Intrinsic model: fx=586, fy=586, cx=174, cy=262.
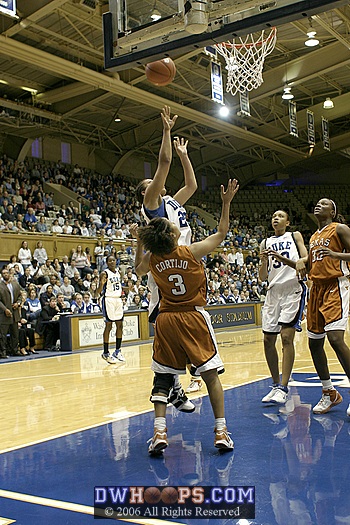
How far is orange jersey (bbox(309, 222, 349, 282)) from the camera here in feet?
16.9

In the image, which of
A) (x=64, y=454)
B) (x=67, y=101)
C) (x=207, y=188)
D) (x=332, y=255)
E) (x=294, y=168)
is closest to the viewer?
(x=64, y=454)

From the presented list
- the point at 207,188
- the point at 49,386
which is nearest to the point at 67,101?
the point at 207,188

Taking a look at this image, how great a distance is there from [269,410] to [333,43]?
17730 millimetres

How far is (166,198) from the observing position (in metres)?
4.92

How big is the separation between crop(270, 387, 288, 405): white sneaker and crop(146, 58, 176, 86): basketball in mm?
3264

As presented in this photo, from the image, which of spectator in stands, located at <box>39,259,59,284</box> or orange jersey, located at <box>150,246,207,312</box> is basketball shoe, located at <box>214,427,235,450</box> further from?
spectator in stands, located at <box>39,259,59,284</box>

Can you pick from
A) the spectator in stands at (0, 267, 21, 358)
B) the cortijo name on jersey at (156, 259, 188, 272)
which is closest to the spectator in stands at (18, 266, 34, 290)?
the spectator in stands at (0, 267, 21, 358)

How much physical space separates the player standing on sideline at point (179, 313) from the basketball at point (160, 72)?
2.24 m

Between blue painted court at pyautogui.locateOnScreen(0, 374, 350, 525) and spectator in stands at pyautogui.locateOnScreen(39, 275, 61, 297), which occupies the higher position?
spectator in stands at pyautogui.locateOnScreen(39, 275, 61, 297)

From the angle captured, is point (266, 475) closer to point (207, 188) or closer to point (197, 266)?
point (197, 266)

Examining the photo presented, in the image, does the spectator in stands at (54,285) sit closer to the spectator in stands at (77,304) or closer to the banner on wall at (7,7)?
the spectator in stands at (77,304)

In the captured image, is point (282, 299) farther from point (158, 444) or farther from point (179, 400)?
point (158, 444)

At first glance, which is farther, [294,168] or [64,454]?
[294,168]

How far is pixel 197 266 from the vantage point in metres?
4.20
